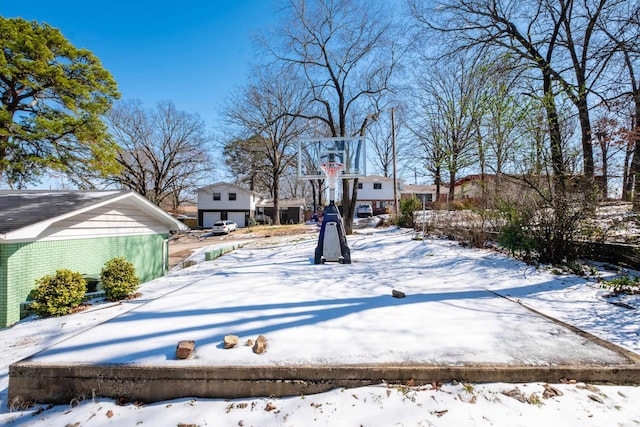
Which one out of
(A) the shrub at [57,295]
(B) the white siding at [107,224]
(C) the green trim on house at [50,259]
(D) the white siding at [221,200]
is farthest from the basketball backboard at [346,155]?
(D) the white siding at [221,200]

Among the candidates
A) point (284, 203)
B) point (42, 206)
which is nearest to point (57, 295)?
point (42, 206)

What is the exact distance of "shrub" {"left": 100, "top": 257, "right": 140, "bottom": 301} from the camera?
5.80 m

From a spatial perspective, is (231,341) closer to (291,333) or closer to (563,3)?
(291,333)

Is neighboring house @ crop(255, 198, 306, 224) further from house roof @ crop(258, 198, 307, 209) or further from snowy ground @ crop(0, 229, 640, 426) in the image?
snowy ground @ crop(0, 229, 640, 426)

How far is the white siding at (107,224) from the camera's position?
240 inches

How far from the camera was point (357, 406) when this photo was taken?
2059mm

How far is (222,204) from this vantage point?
32.4 meters

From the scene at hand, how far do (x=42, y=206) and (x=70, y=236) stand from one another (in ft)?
3.38

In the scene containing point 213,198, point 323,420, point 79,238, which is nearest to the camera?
point 323,420

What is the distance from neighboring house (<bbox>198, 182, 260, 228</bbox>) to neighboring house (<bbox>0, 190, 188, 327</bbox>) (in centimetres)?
2315

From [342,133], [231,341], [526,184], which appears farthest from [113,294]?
[342,133]

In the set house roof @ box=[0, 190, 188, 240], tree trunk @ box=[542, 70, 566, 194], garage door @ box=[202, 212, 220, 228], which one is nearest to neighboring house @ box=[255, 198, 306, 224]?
garage door @ box=[202, 212, 220, 228]

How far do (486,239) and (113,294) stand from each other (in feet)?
31.9

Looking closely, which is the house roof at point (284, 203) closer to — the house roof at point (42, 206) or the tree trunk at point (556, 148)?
the house roof at point (42, 206)
